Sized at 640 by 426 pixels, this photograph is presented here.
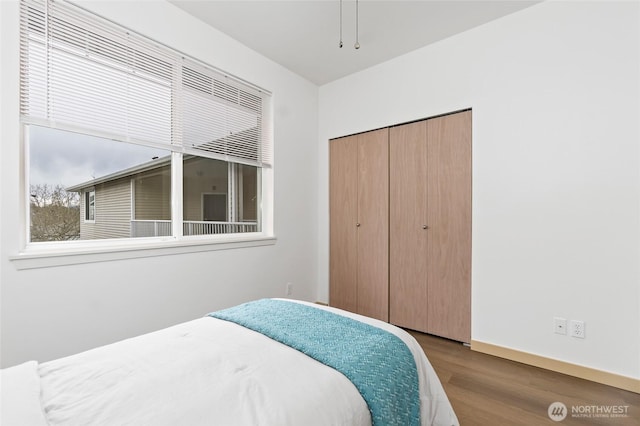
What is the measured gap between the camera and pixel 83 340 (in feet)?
6.06

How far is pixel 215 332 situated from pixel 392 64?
9.78 feet

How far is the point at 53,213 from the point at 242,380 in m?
1.77

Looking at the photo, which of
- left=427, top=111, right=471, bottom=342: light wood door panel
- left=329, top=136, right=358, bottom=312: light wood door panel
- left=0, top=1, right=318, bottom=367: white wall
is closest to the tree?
left=0, top=1, right=318, bottom=367: white wall

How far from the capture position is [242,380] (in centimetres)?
99

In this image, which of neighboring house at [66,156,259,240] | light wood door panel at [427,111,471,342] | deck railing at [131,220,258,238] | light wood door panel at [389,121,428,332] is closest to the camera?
neighboring house at [66,156,259,240]

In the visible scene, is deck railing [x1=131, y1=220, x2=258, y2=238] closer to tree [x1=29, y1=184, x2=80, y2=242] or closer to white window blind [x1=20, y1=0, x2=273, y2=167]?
tree [x1=29, y1=184, x2=80, y2=242]

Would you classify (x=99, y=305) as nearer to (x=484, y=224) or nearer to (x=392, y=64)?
(x=484, y=224)

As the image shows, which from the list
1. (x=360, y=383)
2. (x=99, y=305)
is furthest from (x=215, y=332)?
(x=99, y=305)

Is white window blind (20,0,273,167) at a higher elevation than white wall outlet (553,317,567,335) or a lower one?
higher

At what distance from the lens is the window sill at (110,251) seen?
1.67 meters

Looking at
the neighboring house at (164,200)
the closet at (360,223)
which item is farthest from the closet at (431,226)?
the neighboring house at (164,200)

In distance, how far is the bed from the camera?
2.75 ft

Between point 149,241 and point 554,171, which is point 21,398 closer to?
point 149,241

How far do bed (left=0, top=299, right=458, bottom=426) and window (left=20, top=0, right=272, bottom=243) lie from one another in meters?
1.21
